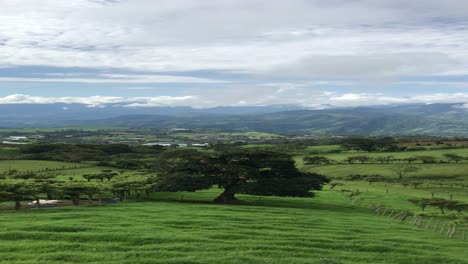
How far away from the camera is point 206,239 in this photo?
29.6m

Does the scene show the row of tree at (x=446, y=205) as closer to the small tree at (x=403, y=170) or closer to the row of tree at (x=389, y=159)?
the small tree at (x=403, y=170)

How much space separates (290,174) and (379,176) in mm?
70283

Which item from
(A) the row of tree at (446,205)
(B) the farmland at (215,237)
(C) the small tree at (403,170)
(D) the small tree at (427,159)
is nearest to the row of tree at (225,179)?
(B) the farmland at (215,237)

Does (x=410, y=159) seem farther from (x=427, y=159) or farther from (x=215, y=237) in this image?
(x=215, y=237)

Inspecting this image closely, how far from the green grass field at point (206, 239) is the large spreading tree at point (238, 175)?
11.2m

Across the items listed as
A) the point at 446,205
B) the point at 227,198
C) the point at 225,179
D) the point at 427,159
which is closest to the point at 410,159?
the point at 427,159

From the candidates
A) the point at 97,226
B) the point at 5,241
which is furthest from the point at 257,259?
the point at 5,241

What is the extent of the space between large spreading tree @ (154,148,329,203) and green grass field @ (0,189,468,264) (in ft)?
36.8

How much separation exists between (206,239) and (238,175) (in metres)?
26.1

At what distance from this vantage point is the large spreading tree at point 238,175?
5503 centimetres

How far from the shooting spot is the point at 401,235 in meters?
36.5

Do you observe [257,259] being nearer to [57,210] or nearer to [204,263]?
[204,263]

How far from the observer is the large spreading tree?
55.0m

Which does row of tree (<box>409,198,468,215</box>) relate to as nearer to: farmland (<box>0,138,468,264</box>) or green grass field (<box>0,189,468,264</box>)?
farmland (<box>0,138,468,264</box>)
